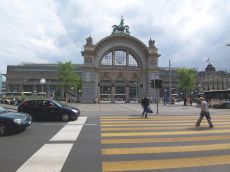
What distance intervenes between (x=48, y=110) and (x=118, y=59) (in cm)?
6375

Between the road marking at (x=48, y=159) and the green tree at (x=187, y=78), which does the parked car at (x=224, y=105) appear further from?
the green tree at (x=187, y=78)

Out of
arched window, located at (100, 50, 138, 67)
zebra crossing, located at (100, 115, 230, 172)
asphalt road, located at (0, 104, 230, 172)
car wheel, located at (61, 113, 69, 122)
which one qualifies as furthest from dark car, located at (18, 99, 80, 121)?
arched window, located at (100, 50, 138, 67)

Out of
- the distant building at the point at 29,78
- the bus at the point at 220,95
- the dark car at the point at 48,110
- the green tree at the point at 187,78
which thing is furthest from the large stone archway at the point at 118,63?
the distant building at the point at 29,78

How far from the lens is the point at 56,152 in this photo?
11430 mm

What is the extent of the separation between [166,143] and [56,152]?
405cm

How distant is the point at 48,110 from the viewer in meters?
24.2

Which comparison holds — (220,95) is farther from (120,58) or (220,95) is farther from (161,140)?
(161,140)

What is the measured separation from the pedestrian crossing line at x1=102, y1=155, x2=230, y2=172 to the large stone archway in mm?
72465

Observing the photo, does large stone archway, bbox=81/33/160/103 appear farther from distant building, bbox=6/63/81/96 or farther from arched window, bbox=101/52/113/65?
distant building, bbox=6/63/81/96

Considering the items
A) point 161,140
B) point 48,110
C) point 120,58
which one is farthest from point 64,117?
point 120,58

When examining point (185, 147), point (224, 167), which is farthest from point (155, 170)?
point (185, 147)

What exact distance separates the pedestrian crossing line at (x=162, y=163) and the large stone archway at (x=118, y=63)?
72.5 m

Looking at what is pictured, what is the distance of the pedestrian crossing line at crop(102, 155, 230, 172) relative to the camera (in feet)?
30.6

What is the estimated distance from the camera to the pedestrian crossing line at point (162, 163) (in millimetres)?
9316
